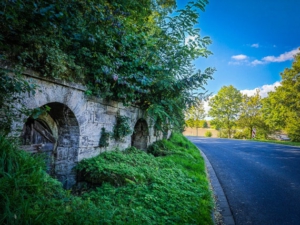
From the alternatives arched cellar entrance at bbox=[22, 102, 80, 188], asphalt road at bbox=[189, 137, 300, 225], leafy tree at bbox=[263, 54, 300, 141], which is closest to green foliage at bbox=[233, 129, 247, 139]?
leafy tree at bbox=[263, 54, 300, 141]

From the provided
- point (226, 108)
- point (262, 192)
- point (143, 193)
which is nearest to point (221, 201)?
point (262, 192)

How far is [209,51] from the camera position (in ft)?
22.5

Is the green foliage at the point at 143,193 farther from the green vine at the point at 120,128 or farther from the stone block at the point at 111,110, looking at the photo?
the stone block at the point at 111,110

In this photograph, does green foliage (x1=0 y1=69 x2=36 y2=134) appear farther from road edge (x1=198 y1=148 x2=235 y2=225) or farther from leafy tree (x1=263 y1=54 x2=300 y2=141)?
leafy tree (x1=263 y1=54 x2=300 y2=141)

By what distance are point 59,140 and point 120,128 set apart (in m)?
1.70

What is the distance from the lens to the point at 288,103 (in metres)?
22.5

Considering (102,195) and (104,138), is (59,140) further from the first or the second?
(102,195)

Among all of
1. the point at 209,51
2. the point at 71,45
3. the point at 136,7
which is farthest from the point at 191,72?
the point at 71,45

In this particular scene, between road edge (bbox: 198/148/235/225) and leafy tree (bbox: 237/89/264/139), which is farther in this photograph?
leafy tree (bbox: 237/89/264/139)

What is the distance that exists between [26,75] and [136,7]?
383 centimetres

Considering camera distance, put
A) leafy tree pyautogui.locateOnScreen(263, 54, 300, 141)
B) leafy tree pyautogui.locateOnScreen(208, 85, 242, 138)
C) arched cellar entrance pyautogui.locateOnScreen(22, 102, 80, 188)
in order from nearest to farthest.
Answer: arched cellar entrance pyautogui.locateOnScreen(22, 102, 80, 188) < leafy tree pyautogui.locateOnScreen(263, 54, 300, 141) < leafy tree pyautogui.locateOnScreen(208, 85, 242, 138)

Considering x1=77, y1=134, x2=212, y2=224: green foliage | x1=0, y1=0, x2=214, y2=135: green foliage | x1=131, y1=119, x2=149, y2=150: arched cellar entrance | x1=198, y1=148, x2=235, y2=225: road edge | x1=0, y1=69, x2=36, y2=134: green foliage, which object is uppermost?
x1=0, y1=0, x2=214, y2=135: green foliage

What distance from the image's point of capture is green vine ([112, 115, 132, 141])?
539cm

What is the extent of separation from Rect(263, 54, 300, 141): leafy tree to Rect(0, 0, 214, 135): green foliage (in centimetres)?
2061
